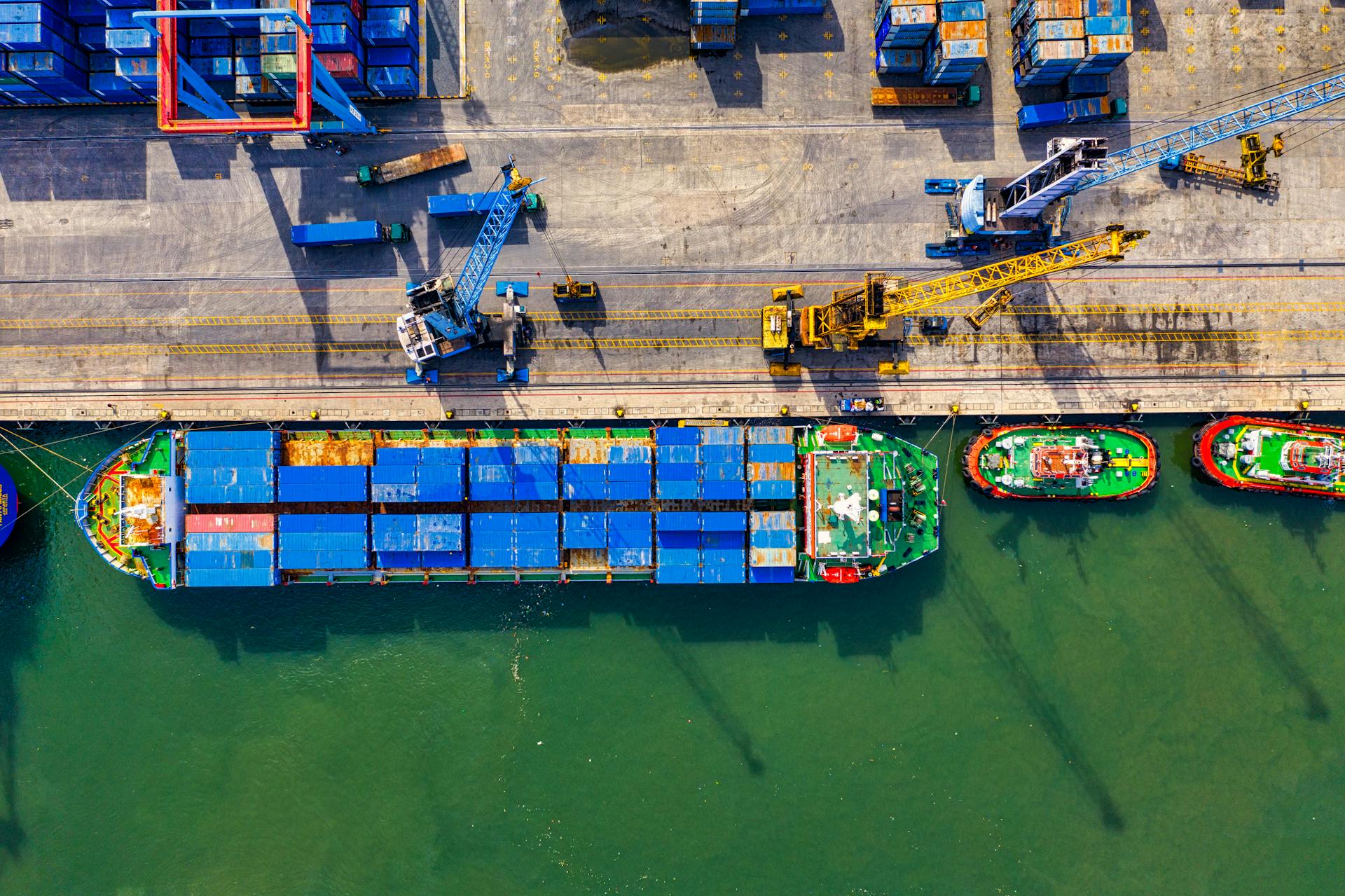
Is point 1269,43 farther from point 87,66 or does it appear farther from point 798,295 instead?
point 87,66

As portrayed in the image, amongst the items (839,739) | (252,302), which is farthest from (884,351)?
(252,302)

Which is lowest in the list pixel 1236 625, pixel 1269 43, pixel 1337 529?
pixel 1236 625

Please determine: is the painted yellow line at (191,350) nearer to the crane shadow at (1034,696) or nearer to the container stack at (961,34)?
the container stack at (961,34)

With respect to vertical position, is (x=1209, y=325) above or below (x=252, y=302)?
below

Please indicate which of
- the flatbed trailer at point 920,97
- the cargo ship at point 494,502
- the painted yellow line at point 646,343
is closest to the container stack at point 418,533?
the cargo ship at point 494,502

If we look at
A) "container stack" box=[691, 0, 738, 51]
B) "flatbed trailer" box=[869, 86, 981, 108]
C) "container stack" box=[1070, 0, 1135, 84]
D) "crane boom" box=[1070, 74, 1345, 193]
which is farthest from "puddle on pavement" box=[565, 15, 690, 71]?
"crane boom" box=[1070, 74, 1345, 193]

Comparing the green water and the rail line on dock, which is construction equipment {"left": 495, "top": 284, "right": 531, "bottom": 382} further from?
the green water
